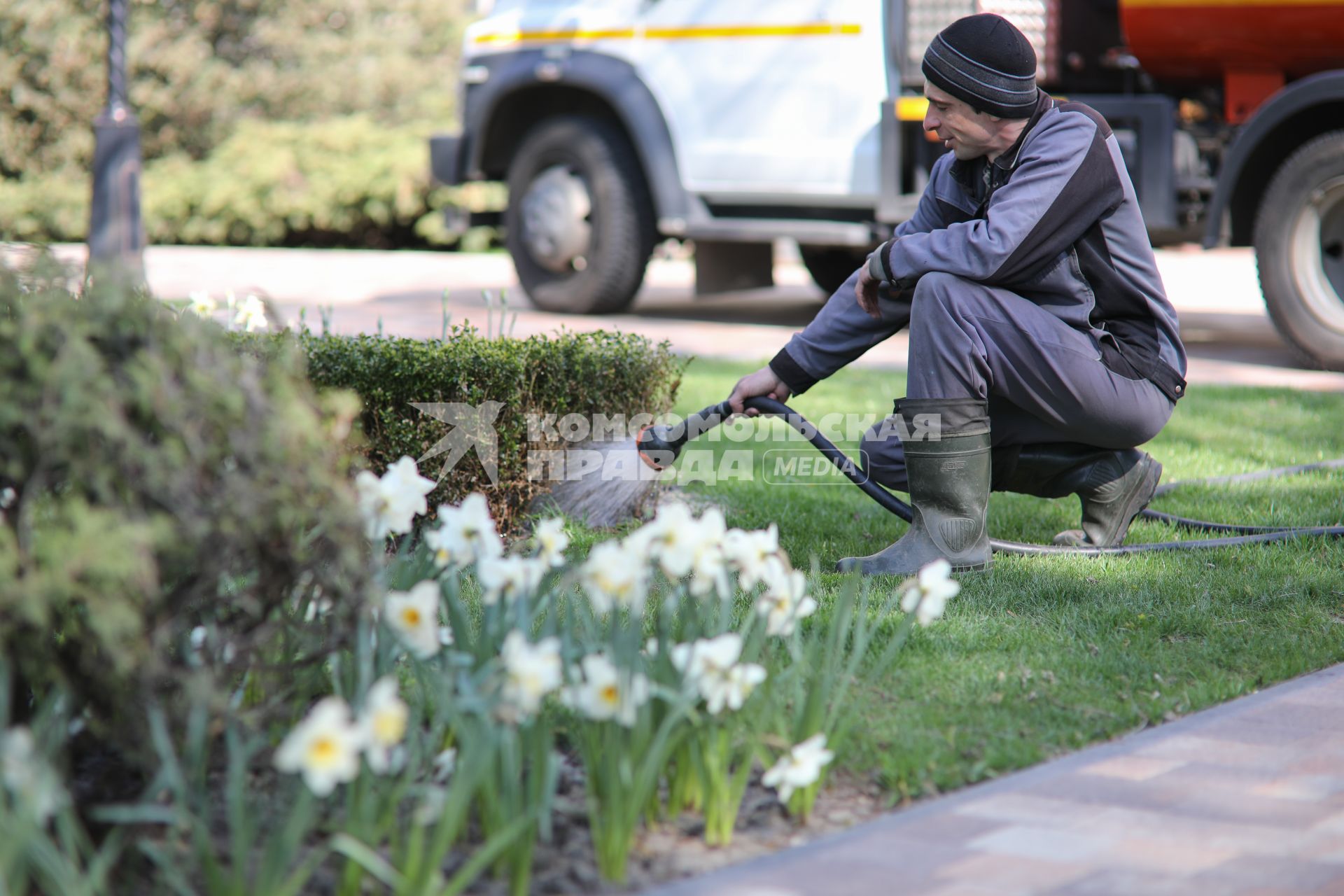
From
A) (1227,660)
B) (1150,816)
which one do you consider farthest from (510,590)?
(1227,660)

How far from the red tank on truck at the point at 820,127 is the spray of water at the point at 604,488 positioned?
11.9 ft

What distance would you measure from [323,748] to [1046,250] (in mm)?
2242

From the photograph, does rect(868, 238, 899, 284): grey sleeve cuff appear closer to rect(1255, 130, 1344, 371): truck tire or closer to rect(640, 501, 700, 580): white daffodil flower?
rect(640, 501, 700, 580): white daffodil flower

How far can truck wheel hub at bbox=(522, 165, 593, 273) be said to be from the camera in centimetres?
827

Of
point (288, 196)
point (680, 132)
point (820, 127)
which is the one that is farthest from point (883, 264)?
point (288, 196)

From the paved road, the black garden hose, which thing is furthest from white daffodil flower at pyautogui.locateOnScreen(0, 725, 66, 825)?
the paved road

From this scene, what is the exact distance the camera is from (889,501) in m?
3.58

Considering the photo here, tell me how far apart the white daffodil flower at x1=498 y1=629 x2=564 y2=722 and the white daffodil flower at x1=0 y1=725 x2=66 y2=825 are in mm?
541

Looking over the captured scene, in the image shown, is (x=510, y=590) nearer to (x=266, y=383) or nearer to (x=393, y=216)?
(x=266, y=383)

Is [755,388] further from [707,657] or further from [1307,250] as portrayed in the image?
[1307,250]

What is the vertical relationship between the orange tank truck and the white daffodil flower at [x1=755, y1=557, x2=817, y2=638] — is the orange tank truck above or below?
above

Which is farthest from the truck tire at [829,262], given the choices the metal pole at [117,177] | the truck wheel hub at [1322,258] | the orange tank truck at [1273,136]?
the metal pole at [117,177]

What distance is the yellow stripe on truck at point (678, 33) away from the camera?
7.27m

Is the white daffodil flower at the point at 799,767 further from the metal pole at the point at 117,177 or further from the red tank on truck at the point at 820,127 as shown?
the metal pole at the point at 117,177
